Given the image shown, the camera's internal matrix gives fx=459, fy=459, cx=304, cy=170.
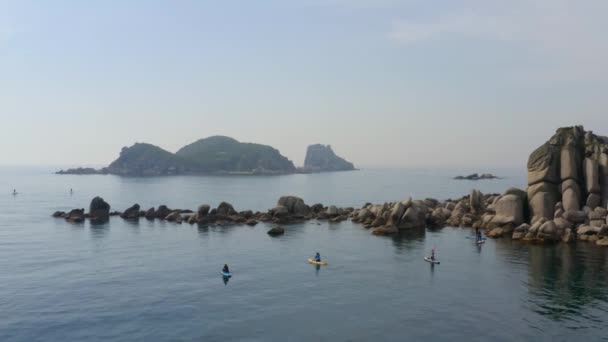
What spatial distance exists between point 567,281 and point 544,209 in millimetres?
29506

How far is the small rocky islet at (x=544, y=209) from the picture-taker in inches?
2788

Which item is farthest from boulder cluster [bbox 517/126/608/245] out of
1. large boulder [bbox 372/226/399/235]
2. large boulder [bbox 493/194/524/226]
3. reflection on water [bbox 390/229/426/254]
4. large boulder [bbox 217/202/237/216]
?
large boulder [bbox 217/202/237/216]

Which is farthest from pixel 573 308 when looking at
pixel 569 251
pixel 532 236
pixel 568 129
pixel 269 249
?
pixel 568 129

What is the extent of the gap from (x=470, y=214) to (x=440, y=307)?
2236 inches

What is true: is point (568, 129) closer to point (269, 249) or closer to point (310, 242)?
point (310, 242)

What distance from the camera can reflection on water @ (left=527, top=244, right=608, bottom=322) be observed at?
3925 cm

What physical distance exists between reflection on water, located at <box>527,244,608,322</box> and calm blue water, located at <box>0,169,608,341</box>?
0.54ft

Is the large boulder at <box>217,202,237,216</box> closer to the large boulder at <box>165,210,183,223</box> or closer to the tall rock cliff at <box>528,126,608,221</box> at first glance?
the large boulder at <box>165,210,183,223</box>

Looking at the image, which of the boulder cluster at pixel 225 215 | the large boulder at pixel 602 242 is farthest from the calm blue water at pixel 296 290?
the boulder cluster at pixel 225 215

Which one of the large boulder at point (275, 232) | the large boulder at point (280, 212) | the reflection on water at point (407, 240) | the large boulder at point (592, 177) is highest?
the large boulder at point (592, 177)

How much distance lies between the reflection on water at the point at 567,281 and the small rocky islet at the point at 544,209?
6.32 meters

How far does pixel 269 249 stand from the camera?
67375 millimetres

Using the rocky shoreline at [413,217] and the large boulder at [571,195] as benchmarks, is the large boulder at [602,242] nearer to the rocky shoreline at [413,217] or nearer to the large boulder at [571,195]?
the rocky shoreline at [413,217]

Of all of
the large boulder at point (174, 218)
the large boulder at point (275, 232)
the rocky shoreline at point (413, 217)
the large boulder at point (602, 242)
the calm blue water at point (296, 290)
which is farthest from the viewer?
the large boulder at point (174, 218)
